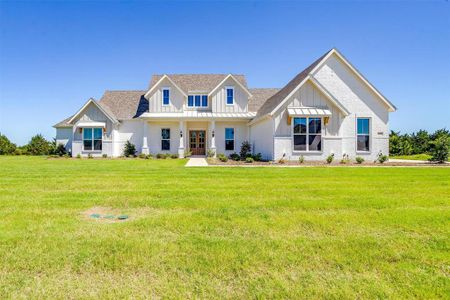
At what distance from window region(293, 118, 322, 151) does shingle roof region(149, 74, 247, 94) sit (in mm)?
10144

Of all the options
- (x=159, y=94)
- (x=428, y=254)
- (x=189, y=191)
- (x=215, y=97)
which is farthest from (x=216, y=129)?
(x=428, y=254)

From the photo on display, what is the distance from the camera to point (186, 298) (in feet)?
8.64

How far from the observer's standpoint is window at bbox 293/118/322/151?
58.3 feet

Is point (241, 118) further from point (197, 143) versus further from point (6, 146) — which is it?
point (6, 146)

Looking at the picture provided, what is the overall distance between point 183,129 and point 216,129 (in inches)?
117

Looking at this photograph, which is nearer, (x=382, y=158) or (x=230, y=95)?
(x=382, y=158)

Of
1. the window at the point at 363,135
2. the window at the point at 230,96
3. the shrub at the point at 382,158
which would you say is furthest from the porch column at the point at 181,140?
the shrub at the point at 382,158

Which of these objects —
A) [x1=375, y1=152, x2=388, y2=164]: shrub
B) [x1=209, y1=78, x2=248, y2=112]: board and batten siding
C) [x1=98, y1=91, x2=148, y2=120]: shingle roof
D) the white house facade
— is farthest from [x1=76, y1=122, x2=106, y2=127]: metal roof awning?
[x1=375, y1=152, x2=388, y2=164]: shrub

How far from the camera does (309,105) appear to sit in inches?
707

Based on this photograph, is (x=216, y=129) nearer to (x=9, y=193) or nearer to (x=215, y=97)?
(x=215, y=97)

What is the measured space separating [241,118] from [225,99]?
2.46m

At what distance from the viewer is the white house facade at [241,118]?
17.8 metres

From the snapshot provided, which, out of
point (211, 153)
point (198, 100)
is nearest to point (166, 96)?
point (198, 100)

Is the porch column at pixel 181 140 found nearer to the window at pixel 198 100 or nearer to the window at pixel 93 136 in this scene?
the window at pixel 198 100
